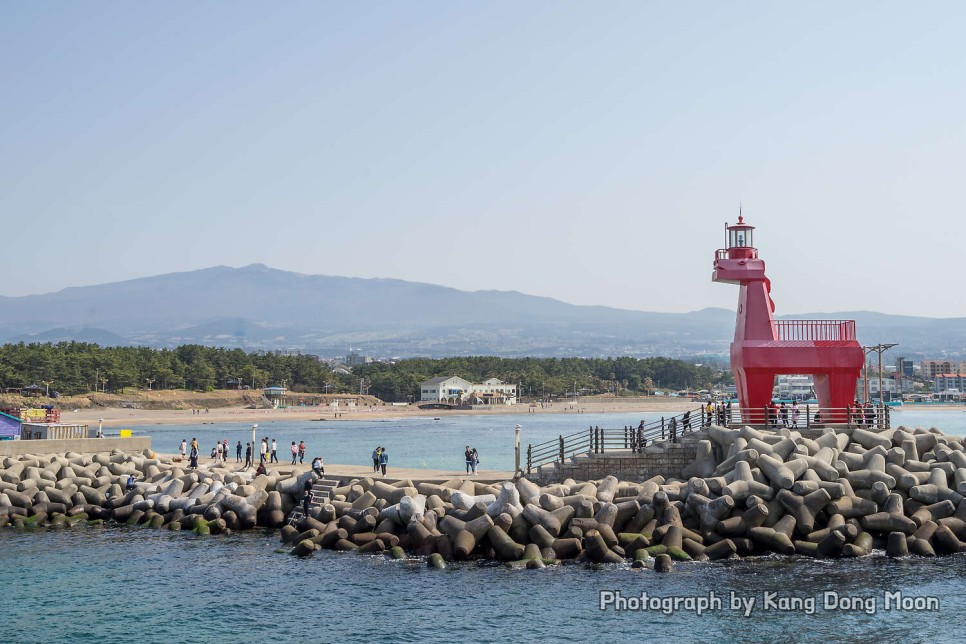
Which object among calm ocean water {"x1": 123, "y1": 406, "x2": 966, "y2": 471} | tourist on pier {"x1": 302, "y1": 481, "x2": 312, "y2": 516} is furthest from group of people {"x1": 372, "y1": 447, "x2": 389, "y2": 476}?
calm ocean water {"x1": 123, "y1": 406, "x2": 966, "y2": 471}

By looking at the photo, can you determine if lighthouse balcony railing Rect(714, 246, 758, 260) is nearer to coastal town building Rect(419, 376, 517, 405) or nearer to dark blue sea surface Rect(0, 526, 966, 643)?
dark blue sea surface Rect(0, 526, 966, 643)

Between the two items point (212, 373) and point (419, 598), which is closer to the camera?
point (419, 598)

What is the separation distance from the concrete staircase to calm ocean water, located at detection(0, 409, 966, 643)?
71.8 inches

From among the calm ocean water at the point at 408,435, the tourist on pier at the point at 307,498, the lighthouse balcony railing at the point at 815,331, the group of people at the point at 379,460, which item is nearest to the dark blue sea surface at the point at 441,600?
the tourist on pier at the point at 307,498

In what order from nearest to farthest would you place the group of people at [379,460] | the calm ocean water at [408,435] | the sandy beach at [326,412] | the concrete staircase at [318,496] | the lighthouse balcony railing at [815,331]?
the concrete staircase at [318,496]
the lighthouse balcony railing at [815,331]
the group of people at [379,460]
the calm ocean water at [408,435]
the sandy beach at [326,412]

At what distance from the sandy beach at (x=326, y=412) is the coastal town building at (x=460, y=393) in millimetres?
4739

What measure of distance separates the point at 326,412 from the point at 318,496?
117 m

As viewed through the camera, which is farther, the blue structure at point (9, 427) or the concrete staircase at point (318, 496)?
the blue structure at point (9, 427)

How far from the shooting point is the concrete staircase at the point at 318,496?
94.3ft

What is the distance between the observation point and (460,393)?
173m

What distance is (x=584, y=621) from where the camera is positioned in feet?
65.3

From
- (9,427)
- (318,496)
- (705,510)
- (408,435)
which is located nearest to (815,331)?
(705,510)

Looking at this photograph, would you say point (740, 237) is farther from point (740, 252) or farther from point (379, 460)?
point (379, 460)

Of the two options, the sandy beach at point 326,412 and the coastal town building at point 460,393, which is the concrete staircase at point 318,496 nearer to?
the sandy beach at point 326,412
